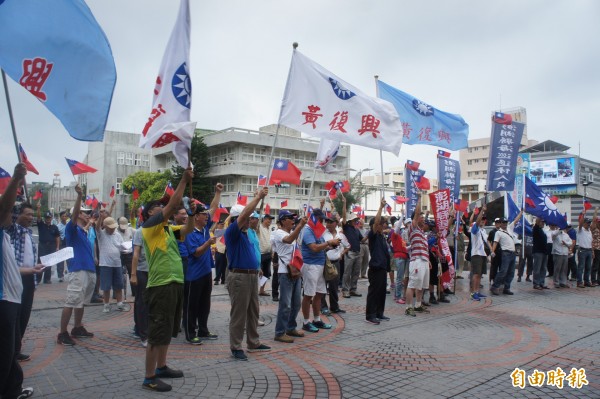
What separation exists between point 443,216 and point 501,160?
3.32 metres

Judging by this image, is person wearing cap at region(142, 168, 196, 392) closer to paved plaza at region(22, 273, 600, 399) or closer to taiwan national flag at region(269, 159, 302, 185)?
paved plaza at region(22, 273, 600, 399)

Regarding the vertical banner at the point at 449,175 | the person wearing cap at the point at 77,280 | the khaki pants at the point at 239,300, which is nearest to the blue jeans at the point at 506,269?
the vertical banner at the point at 449,175

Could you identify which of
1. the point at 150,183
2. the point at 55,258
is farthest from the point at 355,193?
the point at 55,258

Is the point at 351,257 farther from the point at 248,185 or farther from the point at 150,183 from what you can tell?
the point at 150,183

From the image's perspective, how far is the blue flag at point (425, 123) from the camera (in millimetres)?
10648

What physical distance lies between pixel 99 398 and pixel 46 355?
188 centimetres

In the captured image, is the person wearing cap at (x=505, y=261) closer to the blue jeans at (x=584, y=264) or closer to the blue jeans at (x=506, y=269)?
the blue jeans at (x=506, y=269)

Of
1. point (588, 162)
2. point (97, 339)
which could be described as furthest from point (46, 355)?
point (588, 162)

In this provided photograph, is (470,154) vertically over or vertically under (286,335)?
over

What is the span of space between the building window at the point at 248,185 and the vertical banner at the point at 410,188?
117 feet

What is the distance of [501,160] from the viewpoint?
11961 millimetres

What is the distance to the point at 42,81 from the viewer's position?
420cm

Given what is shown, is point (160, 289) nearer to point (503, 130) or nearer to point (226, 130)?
point (503, 130)

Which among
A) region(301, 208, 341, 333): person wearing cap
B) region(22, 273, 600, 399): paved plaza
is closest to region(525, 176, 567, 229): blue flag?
region(22, 273, 600, 399): paved plaza
